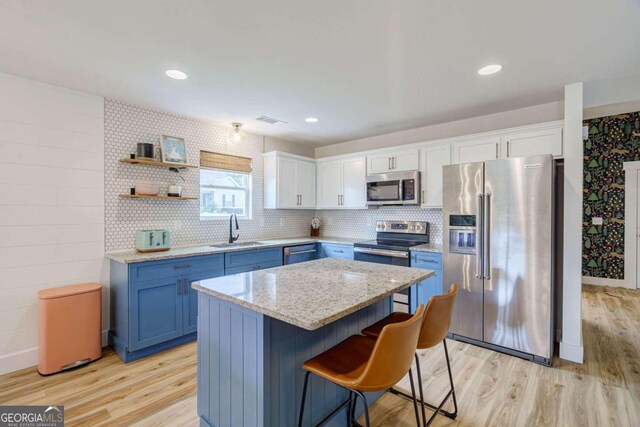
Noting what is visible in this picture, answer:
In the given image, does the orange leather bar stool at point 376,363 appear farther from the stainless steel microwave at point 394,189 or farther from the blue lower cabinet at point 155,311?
the stainless steel microwave at point 394,189

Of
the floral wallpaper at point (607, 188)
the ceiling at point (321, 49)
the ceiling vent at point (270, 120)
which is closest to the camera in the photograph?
the ceiling at point (321, 49)

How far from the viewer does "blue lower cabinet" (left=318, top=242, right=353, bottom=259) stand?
4.18 meters

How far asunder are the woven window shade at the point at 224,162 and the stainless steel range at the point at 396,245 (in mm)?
1881

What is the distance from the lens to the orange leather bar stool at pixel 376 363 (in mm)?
1279

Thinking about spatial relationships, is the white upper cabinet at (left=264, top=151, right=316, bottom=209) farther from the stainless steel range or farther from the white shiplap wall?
the white shiplap wall

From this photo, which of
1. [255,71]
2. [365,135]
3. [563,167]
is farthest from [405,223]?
[255,71]

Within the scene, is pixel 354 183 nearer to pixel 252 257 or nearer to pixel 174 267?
pixel 252 257

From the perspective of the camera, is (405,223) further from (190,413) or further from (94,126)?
(94,126)

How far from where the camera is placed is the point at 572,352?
2.75m

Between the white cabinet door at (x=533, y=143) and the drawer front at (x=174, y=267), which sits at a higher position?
the white cabinet door at (x=533, y=143)

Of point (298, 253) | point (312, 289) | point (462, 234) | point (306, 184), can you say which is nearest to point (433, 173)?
point (462, 234)

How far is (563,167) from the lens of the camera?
287 cm

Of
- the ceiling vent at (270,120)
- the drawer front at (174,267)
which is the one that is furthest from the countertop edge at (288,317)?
the ceiling vent at (270,120)

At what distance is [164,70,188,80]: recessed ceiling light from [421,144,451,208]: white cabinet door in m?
2.76
